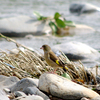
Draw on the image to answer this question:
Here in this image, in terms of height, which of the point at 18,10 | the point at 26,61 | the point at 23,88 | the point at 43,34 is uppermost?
the point at 18,10

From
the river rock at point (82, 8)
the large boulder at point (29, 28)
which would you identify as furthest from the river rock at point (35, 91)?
the river rock at point (82, 8)

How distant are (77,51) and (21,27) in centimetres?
438

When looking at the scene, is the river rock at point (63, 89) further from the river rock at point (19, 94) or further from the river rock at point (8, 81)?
the river rock at point (8, 81)

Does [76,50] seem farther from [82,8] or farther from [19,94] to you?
[82,8]

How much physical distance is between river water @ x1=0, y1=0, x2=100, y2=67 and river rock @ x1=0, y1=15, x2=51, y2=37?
661 millimetres

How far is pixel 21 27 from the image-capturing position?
12.0 m

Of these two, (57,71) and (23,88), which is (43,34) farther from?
(23,88)

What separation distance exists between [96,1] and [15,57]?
16.0m

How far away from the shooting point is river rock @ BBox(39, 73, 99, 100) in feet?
13.8

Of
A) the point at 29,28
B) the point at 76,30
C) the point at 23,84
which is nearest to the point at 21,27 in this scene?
the point at 29,28

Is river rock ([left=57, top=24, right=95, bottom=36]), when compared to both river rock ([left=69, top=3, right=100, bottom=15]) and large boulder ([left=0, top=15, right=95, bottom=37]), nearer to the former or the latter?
large boulder ([left=0, top=15, right=95, bottom=37])

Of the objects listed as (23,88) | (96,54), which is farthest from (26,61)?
(96,54)

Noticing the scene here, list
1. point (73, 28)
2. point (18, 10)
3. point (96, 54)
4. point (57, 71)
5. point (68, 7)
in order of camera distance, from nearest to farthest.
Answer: point (57, 71), point (96, 54), point (73, 28), point (18, 10), point (68, 7)

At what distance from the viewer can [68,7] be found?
1834 centimetres
